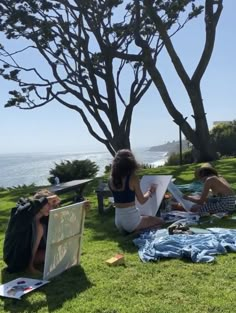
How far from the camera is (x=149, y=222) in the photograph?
6465 mm

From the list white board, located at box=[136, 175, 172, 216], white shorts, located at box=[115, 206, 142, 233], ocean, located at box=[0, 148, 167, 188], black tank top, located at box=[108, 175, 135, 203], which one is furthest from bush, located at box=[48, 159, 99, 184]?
black tank top, located at box=[108, 175, 135, 203]

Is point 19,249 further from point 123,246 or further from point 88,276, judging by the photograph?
point 123,246

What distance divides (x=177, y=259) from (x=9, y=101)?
52.9ft

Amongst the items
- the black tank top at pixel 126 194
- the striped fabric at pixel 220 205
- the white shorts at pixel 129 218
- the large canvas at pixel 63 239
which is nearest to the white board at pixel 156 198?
the striped fabric at pixel 220 205

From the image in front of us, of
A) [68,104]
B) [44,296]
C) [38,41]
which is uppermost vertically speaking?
[38,41]

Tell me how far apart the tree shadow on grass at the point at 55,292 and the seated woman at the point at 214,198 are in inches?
122

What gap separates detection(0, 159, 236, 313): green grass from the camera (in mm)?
3639

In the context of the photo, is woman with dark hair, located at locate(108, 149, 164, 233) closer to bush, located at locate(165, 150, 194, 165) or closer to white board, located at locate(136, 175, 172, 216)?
white board, located at locate(136, 175, 172, 216)

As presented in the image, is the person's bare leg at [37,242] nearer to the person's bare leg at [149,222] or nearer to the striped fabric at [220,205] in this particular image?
the person's bare leg at [149,222]

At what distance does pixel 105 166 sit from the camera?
875 inches

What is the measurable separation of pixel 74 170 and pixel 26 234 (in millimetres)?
13656

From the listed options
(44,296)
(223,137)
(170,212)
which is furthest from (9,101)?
(44,296)

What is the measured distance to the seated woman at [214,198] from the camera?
7.27m

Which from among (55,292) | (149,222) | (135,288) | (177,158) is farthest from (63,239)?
(177,158)
